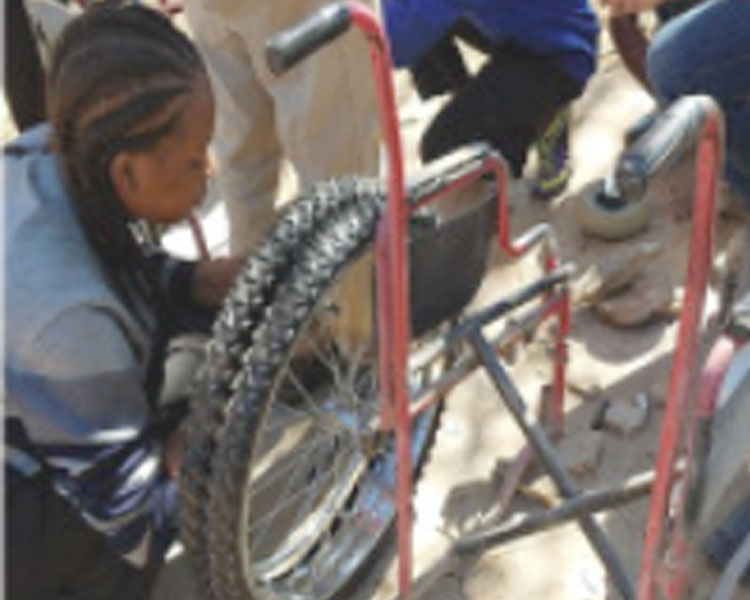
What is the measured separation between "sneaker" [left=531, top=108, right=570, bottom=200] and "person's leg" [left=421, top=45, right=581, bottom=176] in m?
0.10

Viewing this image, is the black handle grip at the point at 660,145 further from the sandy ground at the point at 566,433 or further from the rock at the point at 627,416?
the rock at the point at 627,416

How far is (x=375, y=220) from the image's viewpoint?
54.1 inches

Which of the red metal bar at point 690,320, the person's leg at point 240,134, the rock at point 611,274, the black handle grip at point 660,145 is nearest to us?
the black handle grip at point 660,145

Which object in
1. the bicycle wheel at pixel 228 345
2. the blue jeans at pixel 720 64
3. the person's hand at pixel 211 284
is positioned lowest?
the blue jeans at pixel 720 64

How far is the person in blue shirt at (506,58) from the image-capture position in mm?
2238

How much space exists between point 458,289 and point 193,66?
1.74 ft

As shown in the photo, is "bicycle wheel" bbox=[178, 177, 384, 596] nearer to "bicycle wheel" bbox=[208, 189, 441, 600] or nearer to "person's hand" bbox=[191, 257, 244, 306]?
"bicycle wheel" bbox=[208, 189, 441, 600]

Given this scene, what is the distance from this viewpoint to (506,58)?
2.35 m

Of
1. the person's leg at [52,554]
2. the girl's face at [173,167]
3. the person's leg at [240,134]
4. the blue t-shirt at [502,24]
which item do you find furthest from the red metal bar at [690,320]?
the blue t-shirt at [502,24]

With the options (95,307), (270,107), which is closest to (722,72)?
(270,107)

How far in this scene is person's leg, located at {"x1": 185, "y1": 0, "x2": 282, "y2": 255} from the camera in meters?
2.14

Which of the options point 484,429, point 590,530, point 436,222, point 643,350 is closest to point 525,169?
point 643,350

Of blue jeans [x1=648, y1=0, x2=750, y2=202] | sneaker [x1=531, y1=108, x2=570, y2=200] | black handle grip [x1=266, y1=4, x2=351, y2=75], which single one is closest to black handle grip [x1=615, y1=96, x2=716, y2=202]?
black handle grip [x1=266, y1=4, x2=351, y2=75]

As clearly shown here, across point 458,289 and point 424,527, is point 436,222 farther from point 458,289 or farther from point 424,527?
point 424,527
